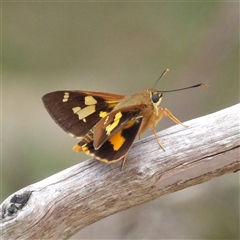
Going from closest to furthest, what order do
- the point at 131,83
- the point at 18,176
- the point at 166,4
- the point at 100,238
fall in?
the point at 100,238, the point at 18,176, the point at 131,83, the point at 166,4

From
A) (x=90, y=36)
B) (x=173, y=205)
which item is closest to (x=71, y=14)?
(x=90, y=36)

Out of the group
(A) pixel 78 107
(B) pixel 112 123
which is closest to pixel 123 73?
(A) pixel 78 107

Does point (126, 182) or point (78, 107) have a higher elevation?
point (78, 107)

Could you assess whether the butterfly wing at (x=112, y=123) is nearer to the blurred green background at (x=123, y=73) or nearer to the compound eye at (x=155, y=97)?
the compound eye at (x=155, y=97)

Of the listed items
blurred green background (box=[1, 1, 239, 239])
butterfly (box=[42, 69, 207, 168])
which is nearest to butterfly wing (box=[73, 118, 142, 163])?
butterfly (box=[42, 69, 207, 168])

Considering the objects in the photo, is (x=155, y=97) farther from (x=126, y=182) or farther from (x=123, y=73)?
(x=123, y=73)

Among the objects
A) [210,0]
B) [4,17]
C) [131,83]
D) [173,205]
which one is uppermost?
[4,17]

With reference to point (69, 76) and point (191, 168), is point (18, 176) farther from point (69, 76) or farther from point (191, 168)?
point (191, 168)
